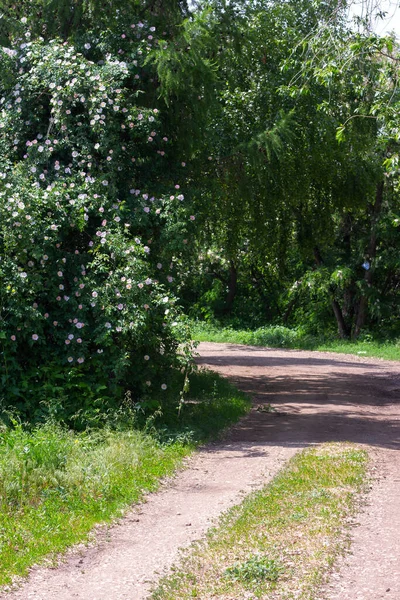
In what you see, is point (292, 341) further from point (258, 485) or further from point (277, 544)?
point (277, 544)

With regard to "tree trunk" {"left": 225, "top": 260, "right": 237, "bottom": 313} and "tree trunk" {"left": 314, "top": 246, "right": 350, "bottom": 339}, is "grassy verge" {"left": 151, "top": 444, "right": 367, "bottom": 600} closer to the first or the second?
"tree trunk" {"left": 314, "top": 246, "right": 350, "bottom": 339}

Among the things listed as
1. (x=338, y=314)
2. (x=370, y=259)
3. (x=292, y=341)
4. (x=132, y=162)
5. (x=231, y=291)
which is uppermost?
(x=132, y=162)

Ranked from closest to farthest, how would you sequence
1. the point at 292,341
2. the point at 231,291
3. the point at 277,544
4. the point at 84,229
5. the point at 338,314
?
1. the point at 277,544
2. the point at 84,229
3. the point at 292,341
4. the point at 338,314
5. the point at 231,291

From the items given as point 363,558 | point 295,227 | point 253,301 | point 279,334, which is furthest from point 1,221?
point 253,301

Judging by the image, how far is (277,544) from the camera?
6.46m

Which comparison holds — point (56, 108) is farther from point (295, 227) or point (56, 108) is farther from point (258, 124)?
point (295, 227)

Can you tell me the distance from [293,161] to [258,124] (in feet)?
3.32

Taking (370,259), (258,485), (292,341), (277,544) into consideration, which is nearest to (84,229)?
(258,485)

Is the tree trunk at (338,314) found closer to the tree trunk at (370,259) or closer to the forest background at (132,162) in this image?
the tree trunk at (370,259)

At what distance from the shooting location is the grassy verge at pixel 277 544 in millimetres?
5578

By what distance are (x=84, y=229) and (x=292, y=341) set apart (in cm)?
1803

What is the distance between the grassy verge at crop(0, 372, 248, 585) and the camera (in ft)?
22.1

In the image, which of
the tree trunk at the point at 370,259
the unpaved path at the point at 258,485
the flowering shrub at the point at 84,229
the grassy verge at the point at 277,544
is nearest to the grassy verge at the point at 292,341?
the tree trunk at the point at 370,259

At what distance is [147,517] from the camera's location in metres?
7.67
